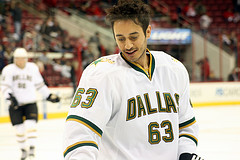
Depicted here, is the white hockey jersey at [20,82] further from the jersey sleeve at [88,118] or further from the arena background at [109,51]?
the jersey sleeve at [88,118]

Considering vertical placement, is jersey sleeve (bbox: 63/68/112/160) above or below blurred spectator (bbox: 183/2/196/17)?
below

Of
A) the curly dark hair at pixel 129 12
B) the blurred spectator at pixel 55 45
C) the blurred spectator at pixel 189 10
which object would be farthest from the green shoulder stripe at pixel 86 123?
the blurred spectator at pixel 189 10

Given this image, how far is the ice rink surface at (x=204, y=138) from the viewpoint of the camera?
5.74m

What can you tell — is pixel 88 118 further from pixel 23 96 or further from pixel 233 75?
pixel 233 75

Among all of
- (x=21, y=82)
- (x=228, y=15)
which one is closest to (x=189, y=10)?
(x=228, y=15)

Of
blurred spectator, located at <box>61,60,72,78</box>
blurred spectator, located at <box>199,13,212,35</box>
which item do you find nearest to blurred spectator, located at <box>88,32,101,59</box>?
blurred spectator, located at <box>61,60,72,78</box>

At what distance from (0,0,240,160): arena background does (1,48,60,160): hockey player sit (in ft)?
1.28

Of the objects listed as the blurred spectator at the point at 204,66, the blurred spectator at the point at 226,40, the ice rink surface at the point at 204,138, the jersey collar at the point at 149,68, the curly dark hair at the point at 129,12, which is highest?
the curly dark hair at the point at 129,12

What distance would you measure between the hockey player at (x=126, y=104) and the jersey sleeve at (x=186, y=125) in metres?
0.07

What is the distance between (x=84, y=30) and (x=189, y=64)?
13.7 feet

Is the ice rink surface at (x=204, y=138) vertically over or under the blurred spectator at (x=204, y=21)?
under

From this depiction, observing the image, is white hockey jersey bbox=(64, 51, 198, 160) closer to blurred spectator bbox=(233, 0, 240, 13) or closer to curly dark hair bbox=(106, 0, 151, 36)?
curly dark hair bbox=(106, 0, 151, 36)

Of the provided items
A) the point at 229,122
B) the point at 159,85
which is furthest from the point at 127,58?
the point at 229,122

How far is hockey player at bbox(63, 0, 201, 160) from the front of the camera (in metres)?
1.52
